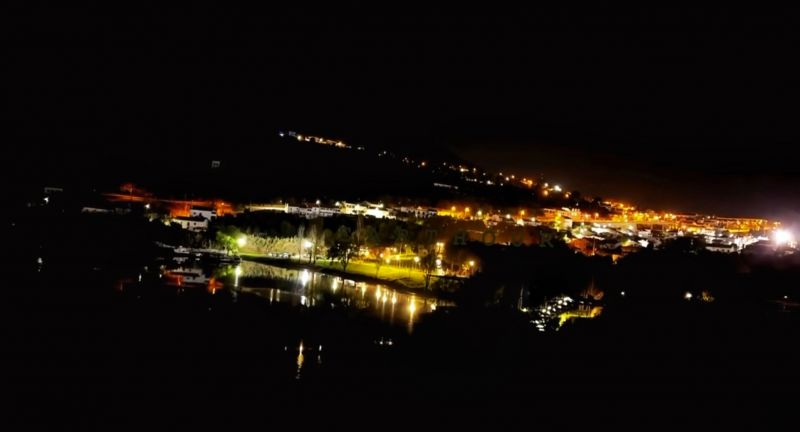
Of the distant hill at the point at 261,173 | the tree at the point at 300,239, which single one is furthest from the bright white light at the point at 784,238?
the tree at the point at 300,239

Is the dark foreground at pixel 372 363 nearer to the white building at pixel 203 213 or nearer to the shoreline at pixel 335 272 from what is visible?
the shoreline at pixel 335 272

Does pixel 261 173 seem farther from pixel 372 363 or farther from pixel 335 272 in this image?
pixel 372 363

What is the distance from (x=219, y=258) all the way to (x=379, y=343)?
25.9ft

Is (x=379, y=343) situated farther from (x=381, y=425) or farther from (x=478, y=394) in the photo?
(x=381, y=425)

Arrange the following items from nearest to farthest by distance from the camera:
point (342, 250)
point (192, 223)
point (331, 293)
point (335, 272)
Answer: point (331, 293) < point (335, 272) < point (342, 250) < point (192, 223)

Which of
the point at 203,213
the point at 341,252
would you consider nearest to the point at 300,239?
the point at 341,252

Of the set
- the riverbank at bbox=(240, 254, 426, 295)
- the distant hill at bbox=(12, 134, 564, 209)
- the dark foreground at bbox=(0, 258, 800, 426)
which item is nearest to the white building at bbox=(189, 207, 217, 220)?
the distant hill at bbox=(12, 134, 564, 209)

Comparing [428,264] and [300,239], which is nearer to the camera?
[428,264]

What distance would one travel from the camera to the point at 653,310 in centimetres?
933

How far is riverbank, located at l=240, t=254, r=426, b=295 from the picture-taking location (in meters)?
13.3

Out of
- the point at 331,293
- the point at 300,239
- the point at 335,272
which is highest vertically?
the point at 300,239

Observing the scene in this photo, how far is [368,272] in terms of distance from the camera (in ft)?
47.8

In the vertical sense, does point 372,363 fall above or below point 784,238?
below

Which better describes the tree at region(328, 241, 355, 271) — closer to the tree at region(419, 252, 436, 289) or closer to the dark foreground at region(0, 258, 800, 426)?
the tree at region(419, 252, 436, 289)
